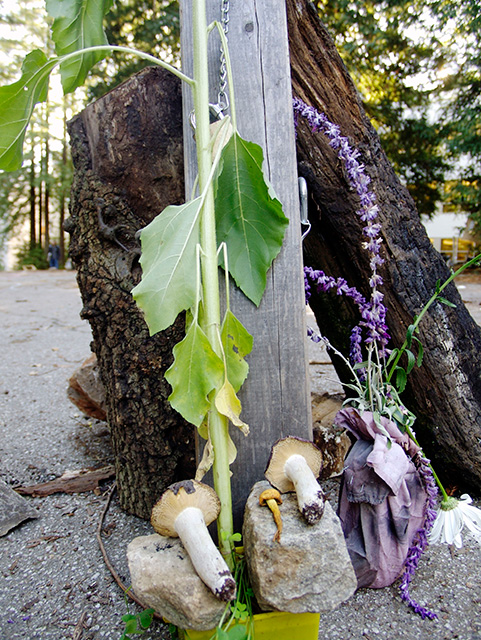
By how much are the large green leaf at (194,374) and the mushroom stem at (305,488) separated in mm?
279

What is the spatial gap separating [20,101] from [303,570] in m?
1.44

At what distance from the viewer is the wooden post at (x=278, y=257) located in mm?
1526

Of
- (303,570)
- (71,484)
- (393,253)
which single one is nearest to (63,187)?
(71,484)

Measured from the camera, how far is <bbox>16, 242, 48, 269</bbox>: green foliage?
2242cm

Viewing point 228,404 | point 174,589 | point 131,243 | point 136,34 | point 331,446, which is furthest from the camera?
point 136,34

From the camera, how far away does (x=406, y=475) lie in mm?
1509

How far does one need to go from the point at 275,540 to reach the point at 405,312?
3.66 feet

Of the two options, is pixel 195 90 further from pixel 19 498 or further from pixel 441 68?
pixel 441 68

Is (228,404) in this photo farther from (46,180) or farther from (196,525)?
(46,180)

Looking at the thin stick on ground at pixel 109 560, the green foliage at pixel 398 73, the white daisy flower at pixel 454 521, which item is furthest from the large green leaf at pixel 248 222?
the green foliage at pixel 398 73

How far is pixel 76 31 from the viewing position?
150cm

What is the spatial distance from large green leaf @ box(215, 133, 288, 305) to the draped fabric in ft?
1.84

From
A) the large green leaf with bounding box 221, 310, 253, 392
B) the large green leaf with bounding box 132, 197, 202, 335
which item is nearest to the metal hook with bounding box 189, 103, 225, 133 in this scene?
the large green leaf with bounding box 132, 197, 202, 335

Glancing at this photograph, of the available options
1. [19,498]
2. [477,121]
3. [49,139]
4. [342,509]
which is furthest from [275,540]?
[49,139]
